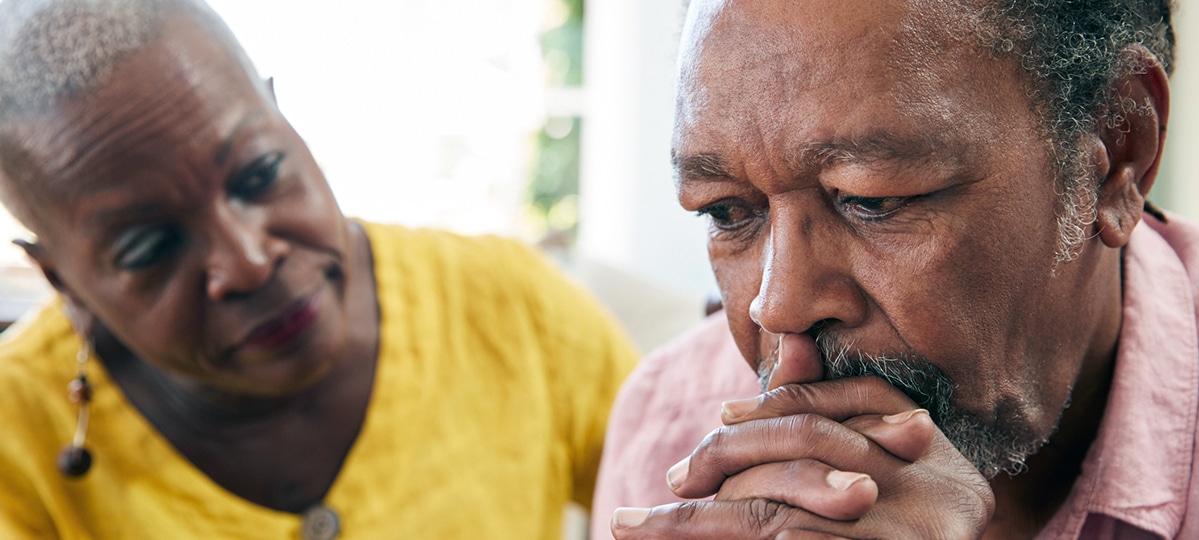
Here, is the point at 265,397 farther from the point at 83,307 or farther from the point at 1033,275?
the point at 1033,275

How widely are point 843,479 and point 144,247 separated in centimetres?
111

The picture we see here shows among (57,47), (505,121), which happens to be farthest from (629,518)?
(505,121)

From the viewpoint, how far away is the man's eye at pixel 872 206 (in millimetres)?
956

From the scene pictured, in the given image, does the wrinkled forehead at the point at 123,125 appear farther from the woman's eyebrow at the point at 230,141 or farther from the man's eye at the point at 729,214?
the man's eye at the point at 729,214

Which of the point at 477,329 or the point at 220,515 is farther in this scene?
the point at 477,329

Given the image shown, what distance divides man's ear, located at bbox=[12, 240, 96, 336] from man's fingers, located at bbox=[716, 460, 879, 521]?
121 centimetres

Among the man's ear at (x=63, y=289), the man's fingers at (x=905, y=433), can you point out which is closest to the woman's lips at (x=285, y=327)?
the man's ear at (x=63, y=289)

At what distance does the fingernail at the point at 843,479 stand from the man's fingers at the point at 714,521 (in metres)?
0.04

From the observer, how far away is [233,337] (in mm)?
1541

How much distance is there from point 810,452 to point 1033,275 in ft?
1.03

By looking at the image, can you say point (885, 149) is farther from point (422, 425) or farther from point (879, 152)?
point (422, 425)

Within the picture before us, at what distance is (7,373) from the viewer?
1.65m

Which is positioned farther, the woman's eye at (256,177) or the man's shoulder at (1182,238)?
the woman's eye at (256,177)

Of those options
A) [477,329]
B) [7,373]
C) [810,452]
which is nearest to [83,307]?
[7,373]
